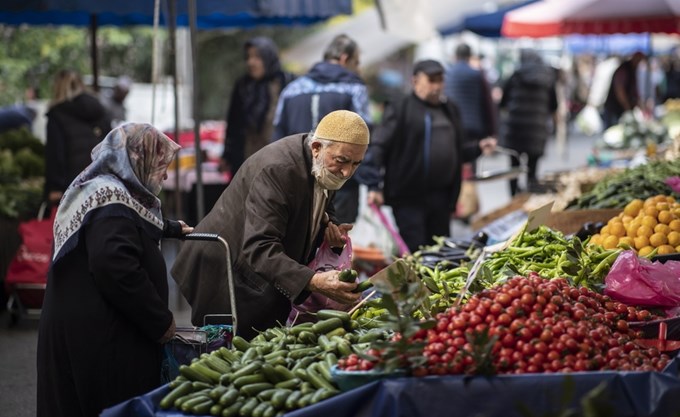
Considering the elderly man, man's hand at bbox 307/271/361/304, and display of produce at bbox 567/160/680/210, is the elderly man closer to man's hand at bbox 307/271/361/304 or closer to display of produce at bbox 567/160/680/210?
man's hand at bbox 307/271/361/304

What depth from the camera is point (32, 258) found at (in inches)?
364

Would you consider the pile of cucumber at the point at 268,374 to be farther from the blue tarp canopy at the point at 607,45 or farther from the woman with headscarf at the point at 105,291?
the blue tarp canopy at the point at 607,45

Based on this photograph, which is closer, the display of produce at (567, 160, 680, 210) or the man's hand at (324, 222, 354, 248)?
the man's hand at (324, 222, 354, 248)

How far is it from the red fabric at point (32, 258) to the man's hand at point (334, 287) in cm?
469

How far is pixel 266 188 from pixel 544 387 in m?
1.73

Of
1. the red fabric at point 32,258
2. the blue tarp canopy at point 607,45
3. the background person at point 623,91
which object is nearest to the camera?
the red fabric at point 32,258

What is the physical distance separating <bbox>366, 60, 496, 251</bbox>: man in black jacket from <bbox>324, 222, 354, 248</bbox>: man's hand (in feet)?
12.3

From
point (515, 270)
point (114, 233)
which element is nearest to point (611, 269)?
point (515, 270)

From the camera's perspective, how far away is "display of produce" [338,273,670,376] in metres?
4.21

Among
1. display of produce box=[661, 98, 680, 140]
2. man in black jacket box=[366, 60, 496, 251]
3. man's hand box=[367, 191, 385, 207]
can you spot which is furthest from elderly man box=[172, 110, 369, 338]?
display of produce box=[661, 98, 680, 140]

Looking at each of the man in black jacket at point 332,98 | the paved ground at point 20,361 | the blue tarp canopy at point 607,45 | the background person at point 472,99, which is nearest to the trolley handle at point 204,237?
the paved ground at point 20,361

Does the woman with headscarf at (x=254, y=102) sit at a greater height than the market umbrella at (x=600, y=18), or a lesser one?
lesser

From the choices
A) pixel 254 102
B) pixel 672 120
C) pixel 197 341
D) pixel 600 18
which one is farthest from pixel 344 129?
pixel 672 120

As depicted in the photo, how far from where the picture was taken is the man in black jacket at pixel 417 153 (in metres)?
9.57
